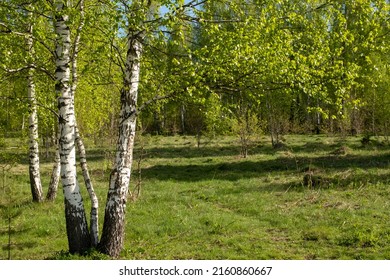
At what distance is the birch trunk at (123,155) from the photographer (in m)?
8.82

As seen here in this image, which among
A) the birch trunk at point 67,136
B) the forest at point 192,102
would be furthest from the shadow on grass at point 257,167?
the birch trunk at point 67,136

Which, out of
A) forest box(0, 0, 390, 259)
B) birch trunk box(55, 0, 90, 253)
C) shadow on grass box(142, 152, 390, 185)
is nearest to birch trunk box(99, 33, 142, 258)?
forest box(0, 0, 390, 259)

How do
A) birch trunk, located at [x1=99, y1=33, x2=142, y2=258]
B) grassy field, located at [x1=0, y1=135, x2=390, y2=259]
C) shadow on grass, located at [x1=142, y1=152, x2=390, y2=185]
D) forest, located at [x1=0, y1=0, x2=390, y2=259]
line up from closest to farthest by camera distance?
forest, located at [x1=0, y1=0, x2=390, y2=259] → birch trunk, located at [x1=99, y1=33, x2=142, y2=258] → grassy field, located at [x1=0, y1=135, x2=390, y2=259] → shadow on grass, located at [x1=142, y1=152, x2=390, y2=185]

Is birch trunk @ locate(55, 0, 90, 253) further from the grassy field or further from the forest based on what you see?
the grassy field

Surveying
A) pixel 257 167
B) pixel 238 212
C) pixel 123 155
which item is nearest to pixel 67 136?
pixel 123 155

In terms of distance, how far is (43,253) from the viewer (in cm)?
1009

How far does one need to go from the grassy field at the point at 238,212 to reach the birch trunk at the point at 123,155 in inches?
28.0

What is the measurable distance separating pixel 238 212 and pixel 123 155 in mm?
6222

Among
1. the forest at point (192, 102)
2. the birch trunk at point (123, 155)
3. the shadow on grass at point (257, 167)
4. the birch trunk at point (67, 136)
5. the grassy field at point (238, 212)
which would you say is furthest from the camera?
the shadow on grass at point (257, 167)

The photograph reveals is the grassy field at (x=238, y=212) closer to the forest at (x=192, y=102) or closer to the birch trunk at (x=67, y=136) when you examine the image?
the forest at (x=192, y=102)

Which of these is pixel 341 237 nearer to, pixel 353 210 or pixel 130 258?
pixel 353 210

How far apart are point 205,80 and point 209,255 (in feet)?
12.9

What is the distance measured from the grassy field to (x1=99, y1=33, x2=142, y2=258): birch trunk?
71 centimetres

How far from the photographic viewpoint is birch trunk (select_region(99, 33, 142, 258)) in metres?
8.82
